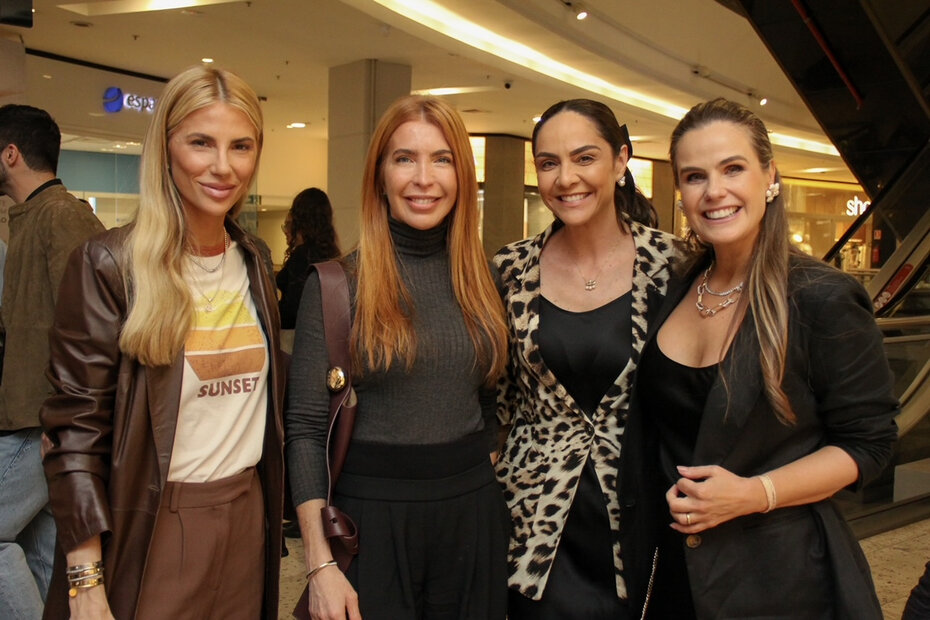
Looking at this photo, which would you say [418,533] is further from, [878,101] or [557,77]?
[557,77]

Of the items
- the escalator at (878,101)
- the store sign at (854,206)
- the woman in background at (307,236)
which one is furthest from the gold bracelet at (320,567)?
the store sign at (854,206)

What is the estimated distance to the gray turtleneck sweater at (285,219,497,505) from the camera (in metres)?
1.92

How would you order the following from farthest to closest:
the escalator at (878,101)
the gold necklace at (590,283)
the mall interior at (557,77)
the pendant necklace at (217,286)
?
the escalator at (878,101) → the mall interior at (557,77) → the gold necklace at (590,283) → the pendant necklace at (217,286)

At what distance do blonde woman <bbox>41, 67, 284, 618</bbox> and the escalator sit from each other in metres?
6.56

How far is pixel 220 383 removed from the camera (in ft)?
5.96

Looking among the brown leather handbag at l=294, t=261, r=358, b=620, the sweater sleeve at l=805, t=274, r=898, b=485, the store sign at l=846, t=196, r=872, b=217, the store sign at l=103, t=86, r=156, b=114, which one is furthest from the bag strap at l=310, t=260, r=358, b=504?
the store sign at l=846, t=196, r=872, b=217

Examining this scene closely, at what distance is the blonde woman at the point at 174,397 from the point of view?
1.66 metres

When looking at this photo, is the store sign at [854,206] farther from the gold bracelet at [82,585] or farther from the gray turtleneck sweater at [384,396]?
the gold bracelet at [82,585]

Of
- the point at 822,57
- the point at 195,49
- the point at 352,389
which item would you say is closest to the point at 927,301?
the point at 822,57

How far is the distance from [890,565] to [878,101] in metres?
5.54

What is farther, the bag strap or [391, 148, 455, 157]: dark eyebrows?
[391, 148, 455, 157]: dark eyebrows

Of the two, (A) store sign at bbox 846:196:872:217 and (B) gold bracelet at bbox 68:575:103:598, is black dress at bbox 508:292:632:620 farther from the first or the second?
(A) store sign at bbox 846:196:872:217

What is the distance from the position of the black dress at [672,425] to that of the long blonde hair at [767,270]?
0.14 metres

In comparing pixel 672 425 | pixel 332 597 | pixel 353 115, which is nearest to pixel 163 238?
pixel 332 597
